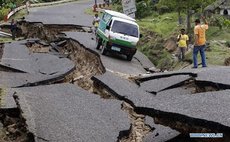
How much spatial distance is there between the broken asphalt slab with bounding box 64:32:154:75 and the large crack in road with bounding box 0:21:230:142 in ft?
1.00

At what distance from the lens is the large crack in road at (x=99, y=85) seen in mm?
10250

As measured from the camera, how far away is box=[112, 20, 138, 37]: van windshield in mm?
22672

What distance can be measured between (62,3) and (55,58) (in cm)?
3253

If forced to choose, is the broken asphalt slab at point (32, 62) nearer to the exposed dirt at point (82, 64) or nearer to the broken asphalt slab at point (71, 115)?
the exposed dirt at point (82, 64)

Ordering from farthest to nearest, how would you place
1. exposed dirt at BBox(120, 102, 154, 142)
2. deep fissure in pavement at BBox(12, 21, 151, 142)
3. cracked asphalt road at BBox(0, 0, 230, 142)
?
deep fissure in pavement at BBox(12, 21, 151, 142) → exposed dirt at BBox(120, 102, 154, 142) → cracked asphalt road at BBox(0, 0, 230, 142)

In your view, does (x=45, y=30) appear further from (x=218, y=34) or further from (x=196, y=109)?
(x=196, y=109)

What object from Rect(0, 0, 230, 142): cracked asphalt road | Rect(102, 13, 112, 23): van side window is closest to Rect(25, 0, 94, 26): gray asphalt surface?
Rect(102, 13, 112, 23): van side window

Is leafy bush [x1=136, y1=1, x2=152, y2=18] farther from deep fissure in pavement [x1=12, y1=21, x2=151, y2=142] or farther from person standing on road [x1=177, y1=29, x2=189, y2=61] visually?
person standing on road [x1=177, y1=29, x2=189, y2=61]

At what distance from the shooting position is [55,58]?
23.3 metres

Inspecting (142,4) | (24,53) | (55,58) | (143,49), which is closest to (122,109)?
(55,58)

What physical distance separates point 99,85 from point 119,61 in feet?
20.0

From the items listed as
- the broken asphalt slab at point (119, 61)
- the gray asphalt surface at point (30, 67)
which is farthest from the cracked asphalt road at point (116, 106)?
the broken asphalt slab at point (119, 61)

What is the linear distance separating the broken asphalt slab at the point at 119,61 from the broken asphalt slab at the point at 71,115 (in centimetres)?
475

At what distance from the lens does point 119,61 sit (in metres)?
22.2
